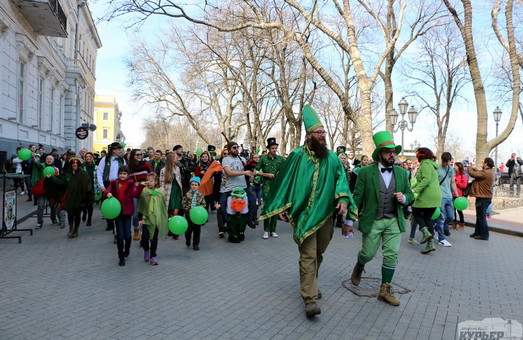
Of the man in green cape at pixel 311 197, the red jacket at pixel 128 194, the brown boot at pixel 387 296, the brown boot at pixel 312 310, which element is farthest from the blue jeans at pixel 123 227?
the brown boot at pixel 387 296

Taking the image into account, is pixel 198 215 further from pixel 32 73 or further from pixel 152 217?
pixel 32 73

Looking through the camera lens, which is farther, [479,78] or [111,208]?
[479,78]

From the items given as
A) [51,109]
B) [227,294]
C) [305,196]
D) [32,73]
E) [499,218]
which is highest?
[32,73]

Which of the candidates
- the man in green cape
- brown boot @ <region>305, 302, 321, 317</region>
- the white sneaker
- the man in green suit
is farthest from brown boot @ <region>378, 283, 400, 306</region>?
the white sneaker

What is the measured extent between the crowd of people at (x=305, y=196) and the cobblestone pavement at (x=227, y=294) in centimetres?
36

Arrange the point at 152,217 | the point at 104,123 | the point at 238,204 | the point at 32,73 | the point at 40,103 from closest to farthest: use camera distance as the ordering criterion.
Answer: the point at 152,217
the point at 238,204
the point at 32,73
the point at 40,103
the point at 104,123

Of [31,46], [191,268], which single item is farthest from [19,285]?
[31,46]

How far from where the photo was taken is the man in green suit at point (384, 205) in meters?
4.83

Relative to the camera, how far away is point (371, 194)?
4930 mm

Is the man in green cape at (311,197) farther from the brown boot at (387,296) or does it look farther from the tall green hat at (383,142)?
the brown boot at (387,296)

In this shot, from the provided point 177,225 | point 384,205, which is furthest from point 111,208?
point 384,205

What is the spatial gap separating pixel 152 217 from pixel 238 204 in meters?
2.21

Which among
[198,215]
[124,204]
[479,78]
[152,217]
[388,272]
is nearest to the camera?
[388,272]

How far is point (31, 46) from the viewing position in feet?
66.9
